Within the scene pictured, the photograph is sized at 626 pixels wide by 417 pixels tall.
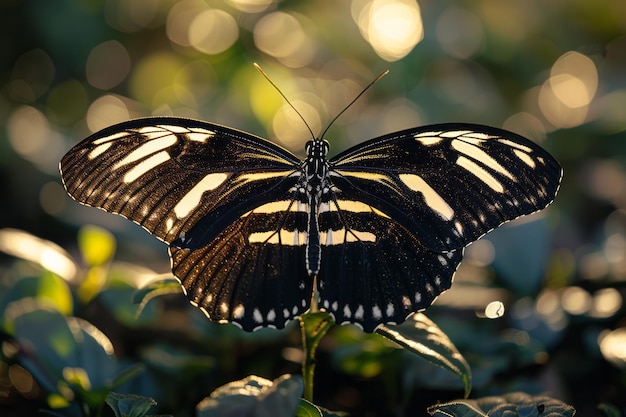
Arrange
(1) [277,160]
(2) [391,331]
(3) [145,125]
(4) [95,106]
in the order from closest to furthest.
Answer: (2) [391,331] < (3) [145,125] < (1) [277,160] < (4) [95,106]

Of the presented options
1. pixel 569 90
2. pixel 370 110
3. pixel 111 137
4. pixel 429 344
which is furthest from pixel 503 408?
pixel 569 90

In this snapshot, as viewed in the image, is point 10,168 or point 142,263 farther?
point 10,168

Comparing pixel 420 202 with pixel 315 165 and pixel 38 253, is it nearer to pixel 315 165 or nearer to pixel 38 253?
pixel 315 165

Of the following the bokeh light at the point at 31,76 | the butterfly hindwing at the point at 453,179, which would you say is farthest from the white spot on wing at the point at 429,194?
the bokeh light at the point at 31,76

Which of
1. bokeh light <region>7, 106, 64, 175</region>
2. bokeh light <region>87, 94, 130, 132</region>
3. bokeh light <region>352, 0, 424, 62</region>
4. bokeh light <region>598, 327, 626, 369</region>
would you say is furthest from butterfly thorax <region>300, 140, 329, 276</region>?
bokeh light <region>352, 0, 424, 62</region>

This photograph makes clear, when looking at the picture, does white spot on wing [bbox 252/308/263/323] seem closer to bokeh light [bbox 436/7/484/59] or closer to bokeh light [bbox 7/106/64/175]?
bokeh light [bbox 7/106/64/175]

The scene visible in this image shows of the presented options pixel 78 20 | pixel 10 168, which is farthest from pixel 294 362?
pixel 78 20

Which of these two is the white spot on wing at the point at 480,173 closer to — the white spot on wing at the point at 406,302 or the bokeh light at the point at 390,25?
the white spot on wing at the point at 406,302

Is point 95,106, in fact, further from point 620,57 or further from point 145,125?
point 620,57
